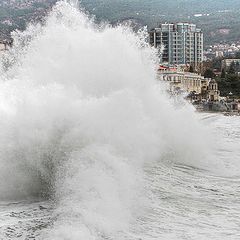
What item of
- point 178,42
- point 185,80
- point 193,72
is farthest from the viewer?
point 178,42

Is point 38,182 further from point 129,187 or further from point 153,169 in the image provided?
point 153,169

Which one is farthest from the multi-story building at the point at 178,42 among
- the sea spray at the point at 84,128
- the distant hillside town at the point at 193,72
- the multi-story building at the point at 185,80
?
the sea spray at the point at 84,128

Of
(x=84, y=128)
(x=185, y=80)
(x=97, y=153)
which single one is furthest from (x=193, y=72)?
(x=97, y=153)

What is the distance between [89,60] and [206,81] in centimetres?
10045

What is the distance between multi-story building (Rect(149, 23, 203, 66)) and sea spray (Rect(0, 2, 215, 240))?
131189mm

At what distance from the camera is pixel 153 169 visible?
17.3m

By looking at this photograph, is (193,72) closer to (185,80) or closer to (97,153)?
(185,80)

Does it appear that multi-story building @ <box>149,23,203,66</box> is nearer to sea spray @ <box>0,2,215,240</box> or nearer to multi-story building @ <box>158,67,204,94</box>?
multi-story building @ <box>158,67,204,94</box>

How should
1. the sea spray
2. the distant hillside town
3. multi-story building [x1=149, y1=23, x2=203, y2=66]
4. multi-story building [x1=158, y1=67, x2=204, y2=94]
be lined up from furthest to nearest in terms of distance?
multi-story building [x1=149, y1=23, x2=203, y2=66] < multi-story building [x1=158, y1=67, x2=204, y2=94] < the distant hillside town < the sea spray

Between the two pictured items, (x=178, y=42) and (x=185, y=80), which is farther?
(x=178, y=42)

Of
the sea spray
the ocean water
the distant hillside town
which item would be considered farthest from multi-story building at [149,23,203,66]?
the ocean water

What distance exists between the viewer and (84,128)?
1458 centimetres

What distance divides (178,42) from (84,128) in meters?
162

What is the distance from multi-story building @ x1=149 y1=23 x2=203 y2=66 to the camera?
15700 cm
